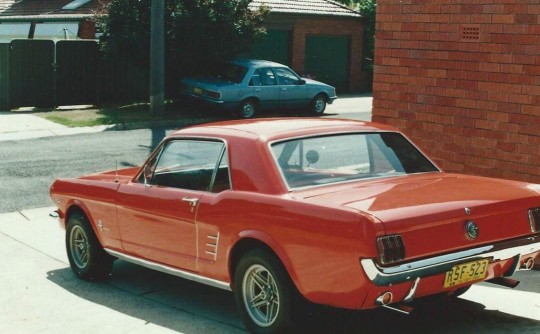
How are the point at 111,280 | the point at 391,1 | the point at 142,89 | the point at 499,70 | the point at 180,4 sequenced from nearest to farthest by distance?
the point at 111,280 → the point at 499,70 → the point at 391,1 → the point at 180,4 → the point at 142,89

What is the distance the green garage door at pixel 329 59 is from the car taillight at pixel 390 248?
2613cm

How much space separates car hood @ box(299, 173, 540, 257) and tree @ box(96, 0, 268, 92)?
56.3 feet

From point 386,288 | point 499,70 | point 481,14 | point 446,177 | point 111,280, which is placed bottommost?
point 111,280

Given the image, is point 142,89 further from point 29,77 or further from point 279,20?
point 279,20

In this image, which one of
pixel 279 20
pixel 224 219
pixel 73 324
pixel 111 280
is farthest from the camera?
pixel 279 20

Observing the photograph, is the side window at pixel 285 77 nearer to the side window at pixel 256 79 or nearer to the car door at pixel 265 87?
the car door at pixel 265 87

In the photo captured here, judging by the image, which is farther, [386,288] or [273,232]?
[273,232]

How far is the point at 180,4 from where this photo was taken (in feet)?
73.8

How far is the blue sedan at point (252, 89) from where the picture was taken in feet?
71.1

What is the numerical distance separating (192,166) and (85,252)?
1.70m

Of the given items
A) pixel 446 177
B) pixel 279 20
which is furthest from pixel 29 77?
pixel 446 177

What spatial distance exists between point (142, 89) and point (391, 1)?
56.1 feet

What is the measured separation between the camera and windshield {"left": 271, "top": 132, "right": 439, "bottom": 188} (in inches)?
234

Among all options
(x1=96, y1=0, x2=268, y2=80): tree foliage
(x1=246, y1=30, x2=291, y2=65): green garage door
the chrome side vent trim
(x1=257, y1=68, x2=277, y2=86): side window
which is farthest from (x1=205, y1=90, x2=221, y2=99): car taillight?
the chrome side vent trim
